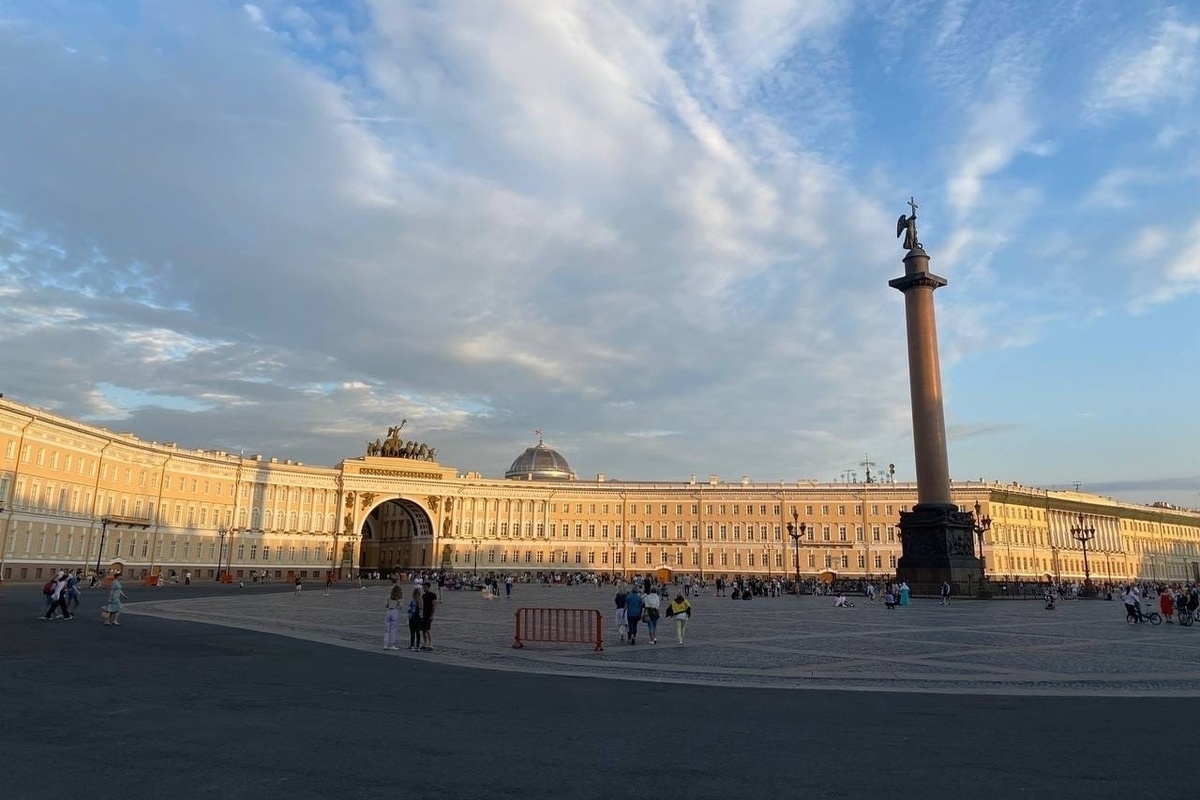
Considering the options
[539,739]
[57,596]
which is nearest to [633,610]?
[539,739]

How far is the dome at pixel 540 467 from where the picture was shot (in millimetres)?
137000

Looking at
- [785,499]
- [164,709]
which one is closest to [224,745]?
[164,709]

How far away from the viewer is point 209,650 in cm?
1900

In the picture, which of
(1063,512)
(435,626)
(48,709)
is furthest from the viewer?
(1063,512)

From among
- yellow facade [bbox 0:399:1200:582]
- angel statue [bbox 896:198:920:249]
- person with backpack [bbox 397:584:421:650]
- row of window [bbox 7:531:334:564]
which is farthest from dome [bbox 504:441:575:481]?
person with backpack [bbox 397:584:421:650]

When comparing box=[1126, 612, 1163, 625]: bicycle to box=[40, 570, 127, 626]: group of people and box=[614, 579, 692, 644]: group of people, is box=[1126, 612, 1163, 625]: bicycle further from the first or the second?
box=[40, 570, 127, 626]: group of people

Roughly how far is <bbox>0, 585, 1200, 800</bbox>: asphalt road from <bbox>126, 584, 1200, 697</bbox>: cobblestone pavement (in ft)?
5.26

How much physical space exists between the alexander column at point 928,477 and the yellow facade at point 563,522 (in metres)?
61.8

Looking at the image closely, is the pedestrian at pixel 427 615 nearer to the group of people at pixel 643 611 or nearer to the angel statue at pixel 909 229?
the group of people at pixel 643 611

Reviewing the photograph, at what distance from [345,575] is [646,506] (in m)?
43.8

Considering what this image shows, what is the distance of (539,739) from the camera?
9.38 m

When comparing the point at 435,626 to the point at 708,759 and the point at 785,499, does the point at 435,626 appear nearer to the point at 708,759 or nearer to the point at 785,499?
the point at 708,759

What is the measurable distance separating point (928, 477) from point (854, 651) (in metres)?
29.8

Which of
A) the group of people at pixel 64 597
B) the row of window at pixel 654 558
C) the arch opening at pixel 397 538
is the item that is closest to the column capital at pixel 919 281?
the group of people at pixel 64 597
